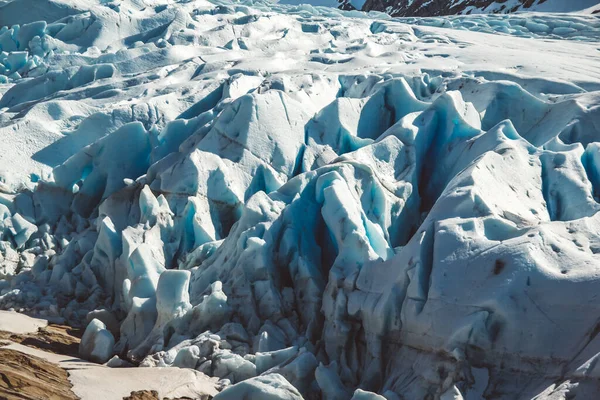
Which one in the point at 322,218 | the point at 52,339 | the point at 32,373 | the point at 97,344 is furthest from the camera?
the point at 322,218

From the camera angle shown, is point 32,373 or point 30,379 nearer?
point 30,379

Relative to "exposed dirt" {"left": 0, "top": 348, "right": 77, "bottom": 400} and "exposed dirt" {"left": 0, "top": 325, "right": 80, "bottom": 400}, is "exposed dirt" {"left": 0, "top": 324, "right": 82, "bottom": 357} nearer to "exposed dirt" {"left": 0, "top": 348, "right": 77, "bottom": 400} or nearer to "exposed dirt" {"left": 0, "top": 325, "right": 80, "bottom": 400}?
"exposed dirt" {"left": 0, "top": 325, "right": 80, "bottom": 400}

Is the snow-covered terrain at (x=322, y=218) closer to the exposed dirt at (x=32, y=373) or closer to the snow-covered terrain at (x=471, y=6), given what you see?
the exposed dirt at (x=32, y=373)

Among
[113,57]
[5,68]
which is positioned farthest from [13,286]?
[5,68]

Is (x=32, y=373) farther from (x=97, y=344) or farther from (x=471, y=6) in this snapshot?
(x=471, y=6)

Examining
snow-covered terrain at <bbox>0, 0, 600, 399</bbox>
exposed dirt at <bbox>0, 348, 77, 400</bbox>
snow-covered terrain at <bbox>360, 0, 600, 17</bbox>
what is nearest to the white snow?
exposed dirt at <bbox>0, 348, 77, 400</bbox>

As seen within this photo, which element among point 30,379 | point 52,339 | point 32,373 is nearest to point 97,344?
point 52,339

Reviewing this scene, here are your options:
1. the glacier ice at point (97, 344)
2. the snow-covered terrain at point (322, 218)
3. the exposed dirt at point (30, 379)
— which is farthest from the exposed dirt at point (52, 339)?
the exposed dirt at point (30, 379)

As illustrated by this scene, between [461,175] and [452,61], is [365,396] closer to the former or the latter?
[461,175]
